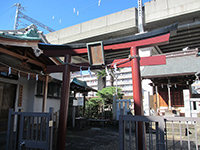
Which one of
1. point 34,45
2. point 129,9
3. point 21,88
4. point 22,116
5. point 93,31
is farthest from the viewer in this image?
point 93,31

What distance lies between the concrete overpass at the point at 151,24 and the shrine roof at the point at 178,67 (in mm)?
3734

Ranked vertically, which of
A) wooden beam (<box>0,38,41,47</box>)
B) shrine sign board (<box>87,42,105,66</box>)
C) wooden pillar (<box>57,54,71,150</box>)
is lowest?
wooden pillar (<box>57,54,71,150</box>)

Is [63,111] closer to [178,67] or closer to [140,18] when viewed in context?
[178,67]

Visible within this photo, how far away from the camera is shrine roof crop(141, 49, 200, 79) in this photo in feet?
43.0

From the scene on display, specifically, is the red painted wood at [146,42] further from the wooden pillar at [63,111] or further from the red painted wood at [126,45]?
the wooden pillar at [63,111]

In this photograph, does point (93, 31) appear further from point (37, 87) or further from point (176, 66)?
point (37, 87)

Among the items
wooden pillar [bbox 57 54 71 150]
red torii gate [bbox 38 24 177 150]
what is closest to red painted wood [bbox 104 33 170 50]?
red torii gate [bbox 38 24 177 150]

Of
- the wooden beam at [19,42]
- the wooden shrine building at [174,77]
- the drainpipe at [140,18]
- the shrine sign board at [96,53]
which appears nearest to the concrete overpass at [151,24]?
the drainpipe at [140,18]

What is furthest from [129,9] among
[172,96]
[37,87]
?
[37,87]

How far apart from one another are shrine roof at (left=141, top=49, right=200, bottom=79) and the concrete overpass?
12.3 feet

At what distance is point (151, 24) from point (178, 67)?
7.30m

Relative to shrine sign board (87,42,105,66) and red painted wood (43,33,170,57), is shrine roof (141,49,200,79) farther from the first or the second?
shrine sign board (87,42,105,66)

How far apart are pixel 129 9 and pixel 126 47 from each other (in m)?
16.0

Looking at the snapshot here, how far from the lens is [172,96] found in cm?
1630
